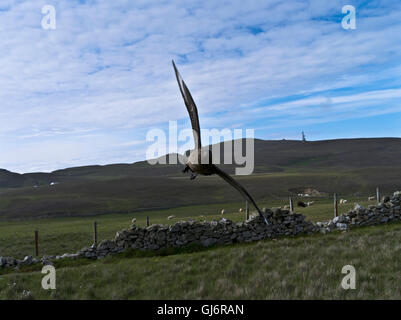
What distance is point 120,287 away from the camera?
8.56m

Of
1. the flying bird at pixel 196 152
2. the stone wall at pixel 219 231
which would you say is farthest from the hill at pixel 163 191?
the flying bird at pixel 196 152

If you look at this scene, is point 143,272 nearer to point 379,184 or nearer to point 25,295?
point 25,295

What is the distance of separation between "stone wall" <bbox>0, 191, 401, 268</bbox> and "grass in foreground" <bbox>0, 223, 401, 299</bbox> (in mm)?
3344

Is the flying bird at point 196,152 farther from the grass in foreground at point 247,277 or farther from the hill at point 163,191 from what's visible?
the hill at point 163,191

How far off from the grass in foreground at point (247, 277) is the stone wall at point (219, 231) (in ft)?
11.0

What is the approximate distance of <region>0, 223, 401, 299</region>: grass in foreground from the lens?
7.20 meters

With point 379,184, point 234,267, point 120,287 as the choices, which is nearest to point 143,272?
point 120,287

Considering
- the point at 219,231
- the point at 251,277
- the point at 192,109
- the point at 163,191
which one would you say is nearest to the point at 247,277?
the point at 251,277

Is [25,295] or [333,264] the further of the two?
[333,264]

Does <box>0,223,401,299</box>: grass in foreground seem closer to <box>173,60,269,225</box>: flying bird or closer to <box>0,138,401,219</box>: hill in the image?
<box>173,60,269,225</box>: flying bird

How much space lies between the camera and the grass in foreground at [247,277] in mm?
7203

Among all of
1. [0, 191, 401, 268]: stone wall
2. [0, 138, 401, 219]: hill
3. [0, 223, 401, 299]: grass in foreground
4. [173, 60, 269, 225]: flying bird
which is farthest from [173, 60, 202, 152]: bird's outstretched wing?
[0, 138, 401, 219]: hill
